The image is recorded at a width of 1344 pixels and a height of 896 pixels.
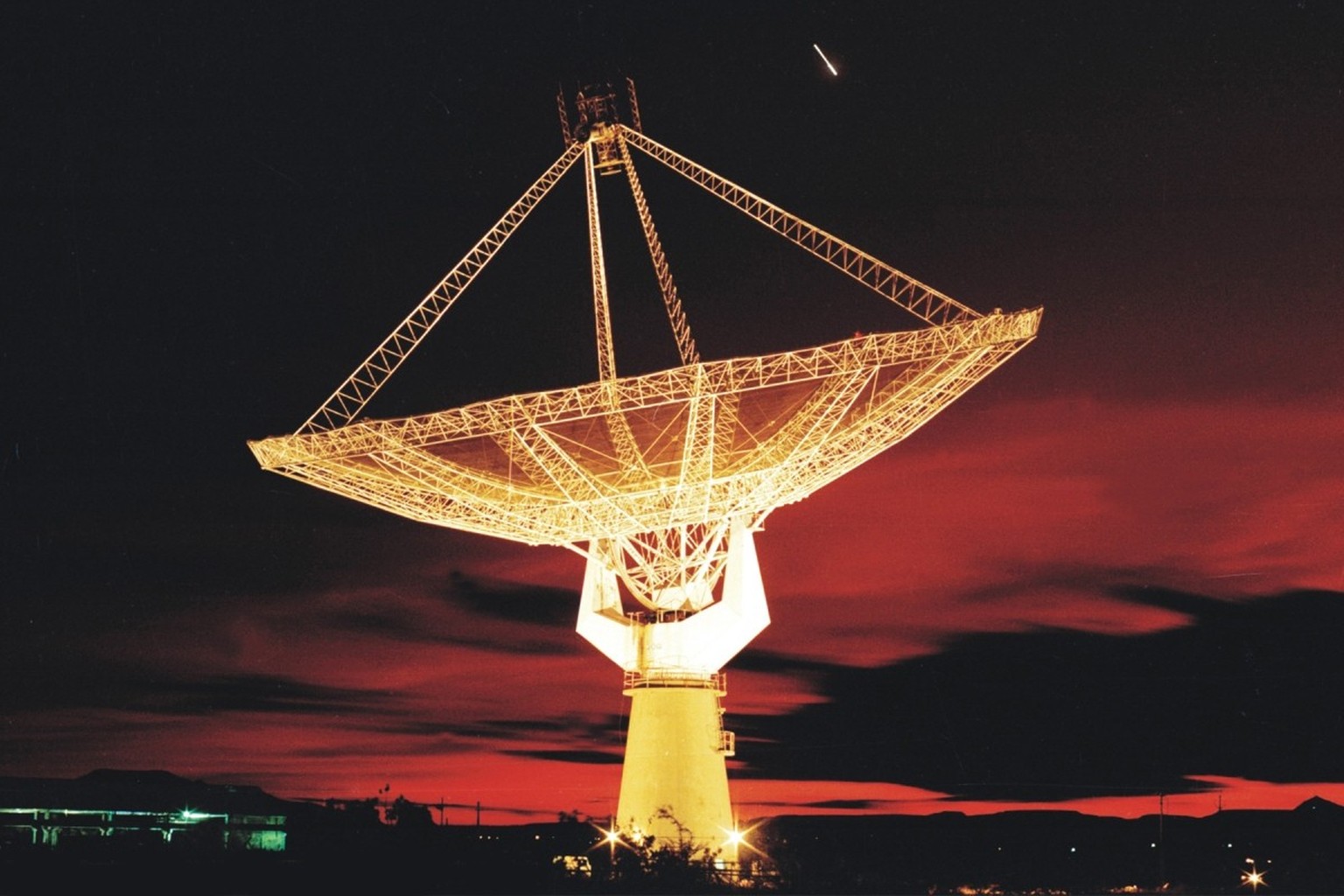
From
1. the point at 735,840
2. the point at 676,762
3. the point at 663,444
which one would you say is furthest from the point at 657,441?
the point at 735,840

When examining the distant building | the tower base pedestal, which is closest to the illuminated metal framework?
the tower base pedestal

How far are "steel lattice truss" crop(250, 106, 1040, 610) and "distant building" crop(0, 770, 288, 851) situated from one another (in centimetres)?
1884

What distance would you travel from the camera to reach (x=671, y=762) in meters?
41.4

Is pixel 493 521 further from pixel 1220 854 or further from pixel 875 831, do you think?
pixel 1220 854

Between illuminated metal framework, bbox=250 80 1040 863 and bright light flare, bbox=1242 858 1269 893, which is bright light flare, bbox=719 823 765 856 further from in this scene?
bright light flare, bbox=1242 858 1269 893

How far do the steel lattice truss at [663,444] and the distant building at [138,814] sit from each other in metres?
18.8

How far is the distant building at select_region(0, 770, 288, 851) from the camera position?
5456cm

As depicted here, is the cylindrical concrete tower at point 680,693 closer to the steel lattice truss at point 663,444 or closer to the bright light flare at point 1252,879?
the steel lattice truss at point 663,444

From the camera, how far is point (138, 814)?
58.0m

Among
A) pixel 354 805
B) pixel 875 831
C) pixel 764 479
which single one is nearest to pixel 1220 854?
pixel 875 831

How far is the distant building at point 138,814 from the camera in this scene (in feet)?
179

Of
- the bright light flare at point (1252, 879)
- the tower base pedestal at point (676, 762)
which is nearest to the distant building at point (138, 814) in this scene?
the tower base pedestal at point (676, 762)

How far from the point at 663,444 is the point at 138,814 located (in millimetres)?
31054

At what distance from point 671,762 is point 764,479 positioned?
28.2ft
